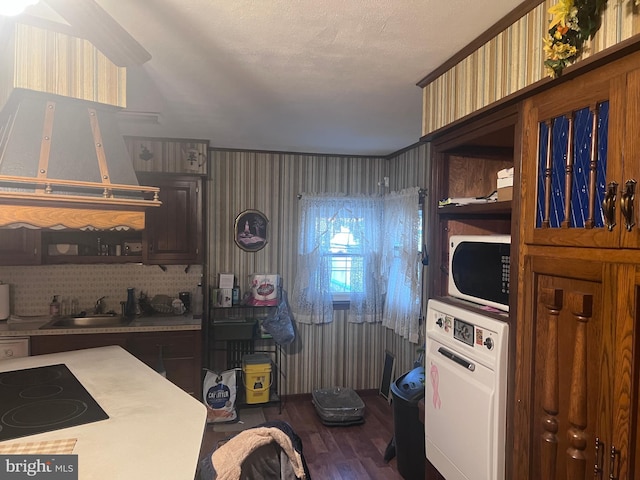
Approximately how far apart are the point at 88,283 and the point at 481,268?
3387 mm

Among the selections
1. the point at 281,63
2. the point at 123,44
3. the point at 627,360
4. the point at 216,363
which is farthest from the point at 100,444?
the point at 216,363

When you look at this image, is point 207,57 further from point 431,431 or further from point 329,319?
point 329,319

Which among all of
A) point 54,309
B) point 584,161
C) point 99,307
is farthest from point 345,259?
point 584,161

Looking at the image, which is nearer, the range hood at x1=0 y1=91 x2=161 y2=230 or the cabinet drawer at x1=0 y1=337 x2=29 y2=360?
the range hood at x1=0 y1=91 x2=161 y2=230

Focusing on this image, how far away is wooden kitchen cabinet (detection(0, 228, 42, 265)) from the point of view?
11.2ft

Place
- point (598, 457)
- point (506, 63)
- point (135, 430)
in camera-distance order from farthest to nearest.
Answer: point (506, 63)
point (135, 430)
point (598, 457)

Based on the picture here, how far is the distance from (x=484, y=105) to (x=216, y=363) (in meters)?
3.43

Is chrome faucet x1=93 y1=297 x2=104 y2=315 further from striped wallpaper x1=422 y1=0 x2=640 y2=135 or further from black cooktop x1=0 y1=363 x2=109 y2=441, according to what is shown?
striped wallpaper x1=422 y1=0 x2=640 y2=135

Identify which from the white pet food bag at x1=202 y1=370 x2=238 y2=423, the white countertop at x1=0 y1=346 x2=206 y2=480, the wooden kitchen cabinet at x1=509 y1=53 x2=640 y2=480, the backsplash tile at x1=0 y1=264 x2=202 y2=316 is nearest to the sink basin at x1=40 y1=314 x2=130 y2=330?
the backsplash tile at x1=0 y1=264 x2=202 y2=316

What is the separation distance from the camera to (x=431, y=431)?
2064 millimetres

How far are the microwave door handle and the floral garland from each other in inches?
42.8

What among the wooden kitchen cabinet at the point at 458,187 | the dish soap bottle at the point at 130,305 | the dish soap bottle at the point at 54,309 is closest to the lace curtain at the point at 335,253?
the dish soap bottle at the point at 130,305

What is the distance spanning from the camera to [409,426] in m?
2.84

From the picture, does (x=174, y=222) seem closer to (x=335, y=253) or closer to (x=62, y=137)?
(x=335, y=253)
